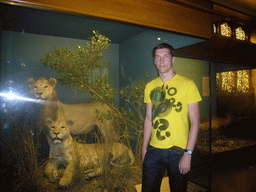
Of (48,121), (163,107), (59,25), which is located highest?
(59,25)

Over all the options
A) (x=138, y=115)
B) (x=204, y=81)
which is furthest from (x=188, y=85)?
(x=204, y=81)

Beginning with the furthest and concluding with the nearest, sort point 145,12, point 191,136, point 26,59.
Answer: point 145,12 → point 191,136 → point 26,59

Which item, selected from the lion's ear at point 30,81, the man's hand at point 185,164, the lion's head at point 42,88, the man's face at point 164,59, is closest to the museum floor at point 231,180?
the man's hand at point 185,164

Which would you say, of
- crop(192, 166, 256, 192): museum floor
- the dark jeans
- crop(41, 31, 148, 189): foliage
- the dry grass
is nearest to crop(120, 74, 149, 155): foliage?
crop(41, 31, 148, 189): foliage

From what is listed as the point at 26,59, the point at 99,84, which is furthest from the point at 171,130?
the point at 26,59

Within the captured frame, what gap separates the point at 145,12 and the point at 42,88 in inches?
44.9

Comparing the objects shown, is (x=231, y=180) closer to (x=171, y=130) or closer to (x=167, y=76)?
(x=171, y=130)

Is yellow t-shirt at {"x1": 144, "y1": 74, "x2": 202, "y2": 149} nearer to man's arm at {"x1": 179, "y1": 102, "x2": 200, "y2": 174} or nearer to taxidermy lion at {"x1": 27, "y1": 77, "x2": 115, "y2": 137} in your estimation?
man's arm at {"x1": 179, "y1": 102, "x2": 200, "y2": 174}

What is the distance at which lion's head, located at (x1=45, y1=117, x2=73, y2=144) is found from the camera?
154 cm

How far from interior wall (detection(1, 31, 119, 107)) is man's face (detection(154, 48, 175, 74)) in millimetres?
704

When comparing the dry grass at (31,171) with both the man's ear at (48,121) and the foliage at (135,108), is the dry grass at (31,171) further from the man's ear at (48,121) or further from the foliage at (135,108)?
the foliage at (135,108)

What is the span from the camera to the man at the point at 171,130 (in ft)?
4.81

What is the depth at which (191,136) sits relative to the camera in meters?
1.46

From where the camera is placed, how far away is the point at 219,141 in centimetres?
261
